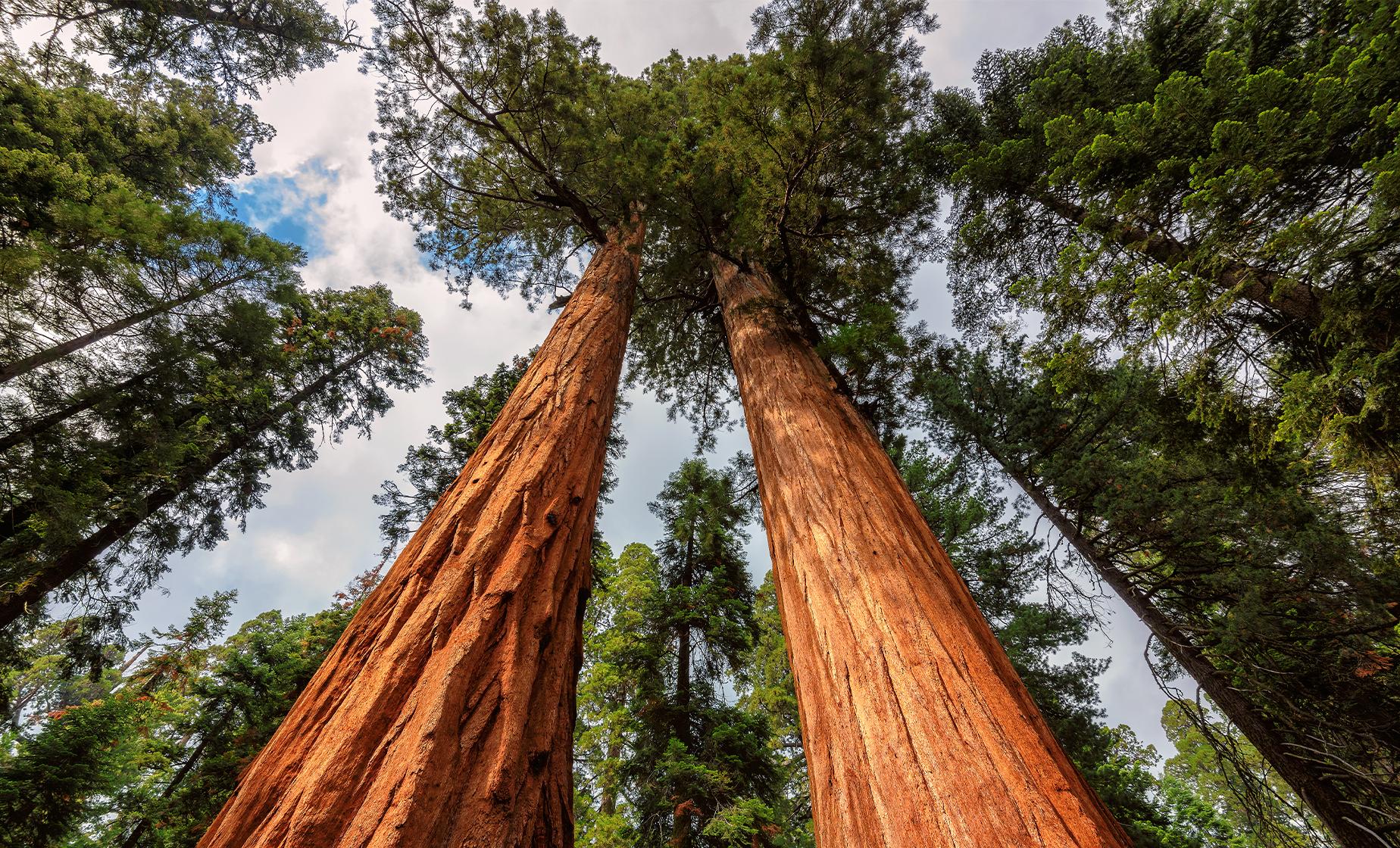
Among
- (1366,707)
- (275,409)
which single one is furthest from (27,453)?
(1366,707)

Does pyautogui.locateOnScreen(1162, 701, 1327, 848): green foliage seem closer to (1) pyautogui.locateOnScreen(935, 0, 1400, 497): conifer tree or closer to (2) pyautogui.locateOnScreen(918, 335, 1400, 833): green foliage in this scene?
(2) pyautogui.locateOnScreen(918, 335, 1400, 833): green foliage

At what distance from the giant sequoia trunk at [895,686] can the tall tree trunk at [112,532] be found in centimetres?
859

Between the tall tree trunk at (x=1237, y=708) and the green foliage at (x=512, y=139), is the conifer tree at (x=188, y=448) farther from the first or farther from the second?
the tall tree trunk at (x=1237, y=708)

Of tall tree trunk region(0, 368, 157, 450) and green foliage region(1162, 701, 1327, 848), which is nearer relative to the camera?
green foliage region(1162, 701, 1327, 848)

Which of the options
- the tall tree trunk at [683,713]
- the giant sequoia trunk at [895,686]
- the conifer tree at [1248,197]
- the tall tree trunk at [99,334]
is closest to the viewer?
the giant sequoia trunk at [895,686]

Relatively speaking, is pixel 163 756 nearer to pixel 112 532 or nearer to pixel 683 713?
pixel 112 532

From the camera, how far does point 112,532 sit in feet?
22.3

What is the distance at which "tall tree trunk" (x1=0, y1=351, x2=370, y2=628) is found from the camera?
5.75 m

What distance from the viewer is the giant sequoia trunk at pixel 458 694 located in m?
0.95

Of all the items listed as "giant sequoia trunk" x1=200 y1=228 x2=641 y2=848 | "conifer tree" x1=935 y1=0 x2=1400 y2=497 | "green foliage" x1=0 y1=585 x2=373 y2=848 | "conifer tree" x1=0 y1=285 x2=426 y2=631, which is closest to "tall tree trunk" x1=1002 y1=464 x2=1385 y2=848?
"conifer tree" x1=935 y1=0 x2=1400 y2=497

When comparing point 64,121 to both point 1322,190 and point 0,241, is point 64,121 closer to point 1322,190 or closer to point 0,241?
point 0,241

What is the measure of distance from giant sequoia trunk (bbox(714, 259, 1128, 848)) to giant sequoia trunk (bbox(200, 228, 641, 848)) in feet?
2.58

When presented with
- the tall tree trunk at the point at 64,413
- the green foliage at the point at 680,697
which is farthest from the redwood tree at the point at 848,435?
the tall tree trunk at the point at 64,413

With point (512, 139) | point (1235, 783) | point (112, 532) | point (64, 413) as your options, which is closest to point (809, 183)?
point (512, 139)
